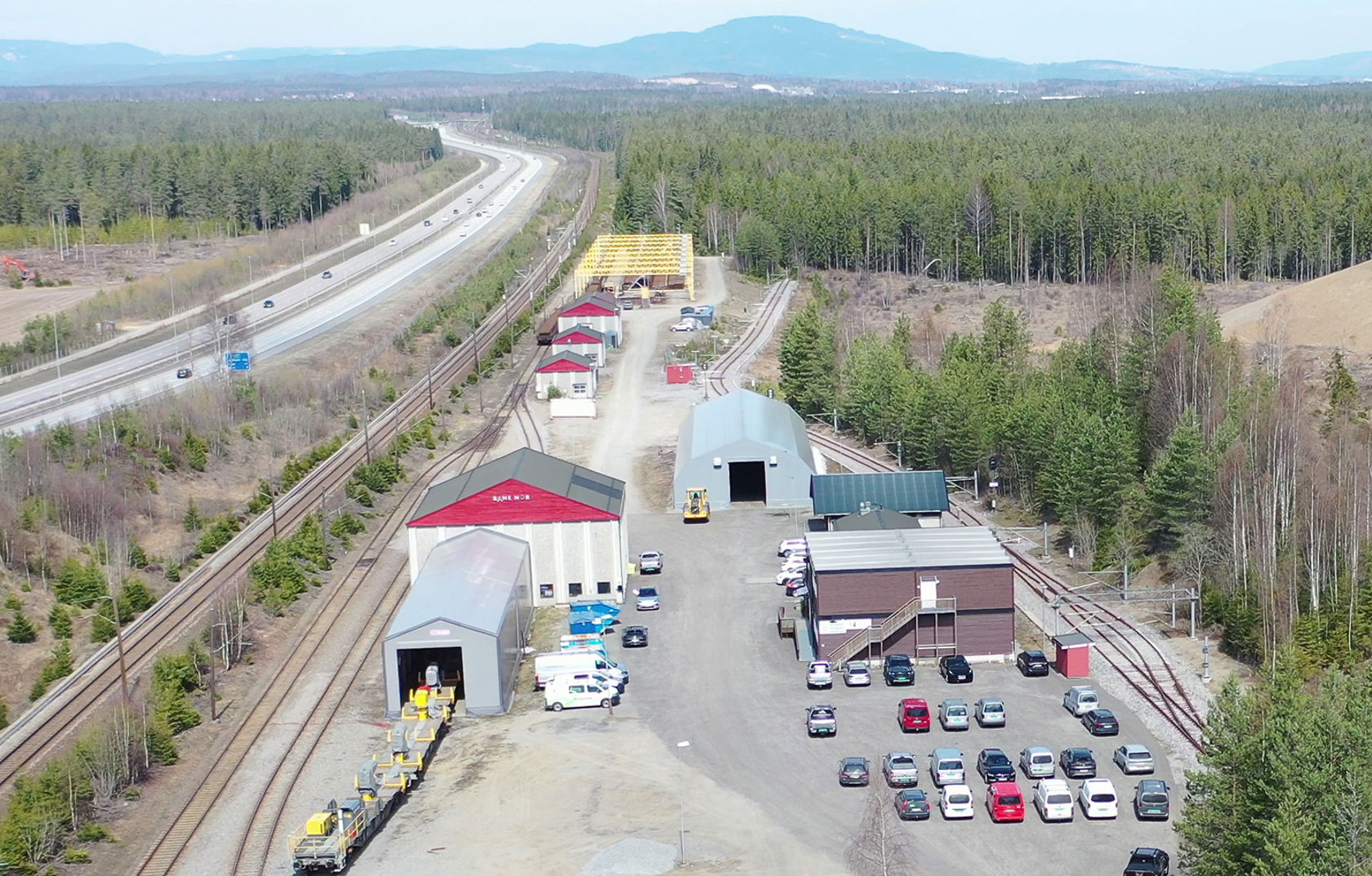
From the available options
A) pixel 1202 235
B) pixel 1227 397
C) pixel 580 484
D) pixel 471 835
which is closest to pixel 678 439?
pixel 580 484

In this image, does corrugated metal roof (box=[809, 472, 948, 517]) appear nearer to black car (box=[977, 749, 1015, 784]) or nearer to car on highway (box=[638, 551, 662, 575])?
car on highway (box=[638, 551, 662, 575])

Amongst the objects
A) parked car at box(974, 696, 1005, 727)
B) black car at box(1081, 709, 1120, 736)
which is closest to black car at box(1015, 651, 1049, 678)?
parked car at box(974, 696, 1005, 727)

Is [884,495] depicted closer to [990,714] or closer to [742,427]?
[742,427]

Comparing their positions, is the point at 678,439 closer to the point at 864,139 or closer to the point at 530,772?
the point at 530,772

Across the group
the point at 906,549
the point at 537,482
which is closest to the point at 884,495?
the point at 906,549

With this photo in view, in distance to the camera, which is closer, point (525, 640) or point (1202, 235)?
point (525, 640)

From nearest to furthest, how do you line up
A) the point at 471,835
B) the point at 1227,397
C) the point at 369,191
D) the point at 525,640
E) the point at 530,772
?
the point at 471,835, the point at 530,772, the point at 525,640, the point at 1227,397, the point at 369,191

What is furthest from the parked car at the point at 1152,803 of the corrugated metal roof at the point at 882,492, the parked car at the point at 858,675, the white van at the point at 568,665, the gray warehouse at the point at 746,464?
the gray warehouse at the point at 746,464
